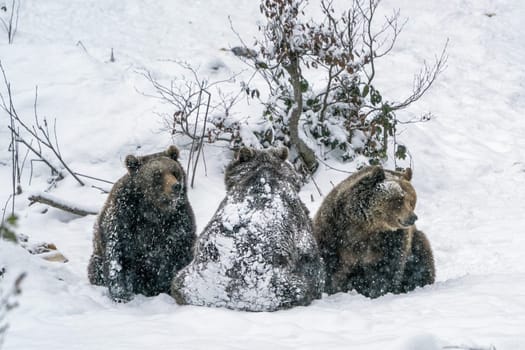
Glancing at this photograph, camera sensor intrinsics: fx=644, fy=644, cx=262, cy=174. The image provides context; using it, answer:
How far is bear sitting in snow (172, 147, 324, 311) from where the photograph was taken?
4453mm

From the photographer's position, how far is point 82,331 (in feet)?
11.6

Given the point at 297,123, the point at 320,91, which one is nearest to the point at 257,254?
the point at 297,123

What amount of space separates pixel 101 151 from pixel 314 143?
353 centimetres

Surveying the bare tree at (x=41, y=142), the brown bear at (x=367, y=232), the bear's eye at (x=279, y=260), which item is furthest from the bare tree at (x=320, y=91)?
the bear's eye at (x=279, y=260)

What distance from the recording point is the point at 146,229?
5598mm

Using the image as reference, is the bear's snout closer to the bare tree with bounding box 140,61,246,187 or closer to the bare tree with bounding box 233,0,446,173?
the bare tree with bounding box 140,61,246,187

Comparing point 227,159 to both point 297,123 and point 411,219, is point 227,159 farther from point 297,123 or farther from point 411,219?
point 411,219

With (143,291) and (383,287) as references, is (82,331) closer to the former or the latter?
(143,291)

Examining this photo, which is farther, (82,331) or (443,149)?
(443,149)

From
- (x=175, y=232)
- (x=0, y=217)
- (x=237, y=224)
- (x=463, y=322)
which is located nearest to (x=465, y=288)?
(x=463, y=322)

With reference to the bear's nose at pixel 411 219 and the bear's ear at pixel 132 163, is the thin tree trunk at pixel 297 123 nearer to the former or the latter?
the bear's ear at pixel 132 163

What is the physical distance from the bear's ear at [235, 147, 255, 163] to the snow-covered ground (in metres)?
1.25

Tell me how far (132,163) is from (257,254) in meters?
1.65

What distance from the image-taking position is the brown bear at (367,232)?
5.45m
